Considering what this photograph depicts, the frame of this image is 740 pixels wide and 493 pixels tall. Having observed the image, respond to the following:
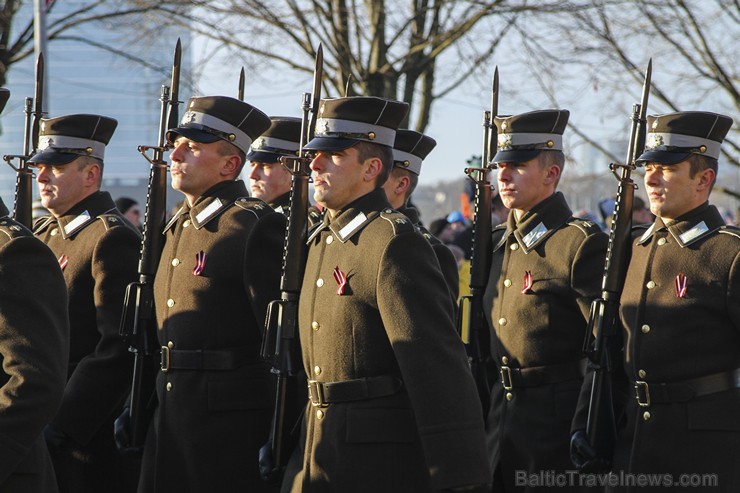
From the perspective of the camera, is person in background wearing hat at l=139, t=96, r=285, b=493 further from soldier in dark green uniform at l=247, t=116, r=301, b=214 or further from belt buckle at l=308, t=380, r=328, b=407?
soldier in dark green uniform at l=247, t=116, r=301, b=214

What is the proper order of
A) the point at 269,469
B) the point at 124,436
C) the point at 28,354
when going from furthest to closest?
the point at 124,436 < the point at 269,469 < the point at 28,354

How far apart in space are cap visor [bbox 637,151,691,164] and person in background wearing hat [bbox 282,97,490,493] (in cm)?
118

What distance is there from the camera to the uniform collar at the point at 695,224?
5078 mm

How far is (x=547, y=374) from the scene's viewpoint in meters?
5.60

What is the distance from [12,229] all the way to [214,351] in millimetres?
1427

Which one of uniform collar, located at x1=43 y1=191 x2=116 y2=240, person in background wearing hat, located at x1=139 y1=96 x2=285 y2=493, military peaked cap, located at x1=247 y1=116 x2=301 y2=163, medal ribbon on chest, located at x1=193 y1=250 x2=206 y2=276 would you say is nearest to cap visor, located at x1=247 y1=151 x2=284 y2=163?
military peaked cap, located at x1=247 y1=116 x2=301 y2=163

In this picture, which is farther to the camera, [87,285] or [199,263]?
[87,285]

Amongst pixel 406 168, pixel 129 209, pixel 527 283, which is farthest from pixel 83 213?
pixel 129 209

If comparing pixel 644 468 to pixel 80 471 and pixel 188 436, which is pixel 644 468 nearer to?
pixel 188 436

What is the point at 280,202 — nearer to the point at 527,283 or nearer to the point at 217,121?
the point at 217,121

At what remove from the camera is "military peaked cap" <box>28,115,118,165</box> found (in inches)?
243

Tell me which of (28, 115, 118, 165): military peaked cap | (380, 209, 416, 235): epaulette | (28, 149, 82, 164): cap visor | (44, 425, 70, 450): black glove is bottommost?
(44, 425, 70, 450): black glove

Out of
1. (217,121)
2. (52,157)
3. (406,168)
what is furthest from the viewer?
(406,168)

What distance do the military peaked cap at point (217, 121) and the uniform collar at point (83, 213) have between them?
2.57ft
